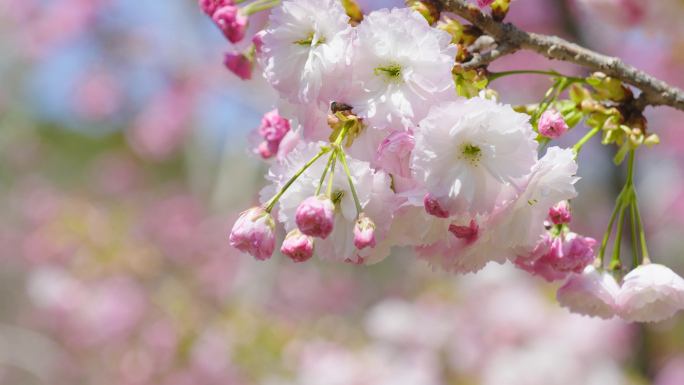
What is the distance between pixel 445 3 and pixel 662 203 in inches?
180

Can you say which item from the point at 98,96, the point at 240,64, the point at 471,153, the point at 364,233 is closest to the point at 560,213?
the point at 471,153

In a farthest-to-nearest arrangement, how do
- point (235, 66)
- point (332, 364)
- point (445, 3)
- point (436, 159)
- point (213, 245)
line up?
point (213, 245), point (332, 364), point (235, 66), point (445, 3), point (436, 159)

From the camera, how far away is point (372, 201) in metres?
0.65

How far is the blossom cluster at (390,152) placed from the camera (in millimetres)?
603

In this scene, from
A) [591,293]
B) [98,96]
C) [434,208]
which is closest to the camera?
[434,208]

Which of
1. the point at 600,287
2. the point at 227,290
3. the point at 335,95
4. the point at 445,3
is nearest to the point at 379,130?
the point at 335,95

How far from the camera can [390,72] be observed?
66 cm

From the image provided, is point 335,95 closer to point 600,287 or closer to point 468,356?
point 600,287

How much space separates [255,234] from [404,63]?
280 mm

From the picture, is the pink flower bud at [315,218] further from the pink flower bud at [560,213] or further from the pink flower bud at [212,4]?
the pink flower bud at [212,4]

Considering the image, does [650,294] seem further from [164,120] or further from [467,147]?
[164,120]

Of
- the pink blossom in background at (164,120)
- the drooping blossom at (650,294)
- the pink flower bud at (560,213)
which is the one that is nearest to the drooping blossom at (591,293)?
the drooping blossom at (650,294)

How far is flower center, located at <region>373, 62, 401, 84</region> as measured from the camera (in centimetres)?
65

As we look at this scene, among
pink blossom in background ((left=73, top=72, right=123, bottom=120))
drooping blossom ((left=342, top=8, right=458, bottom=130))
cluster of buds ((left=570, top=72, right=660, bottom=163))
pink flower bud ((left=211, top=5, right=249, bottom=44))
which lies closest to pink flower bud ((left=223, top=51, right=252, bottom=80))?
pink flower bud ((left=211, top=5, right=249, bottom=44))
